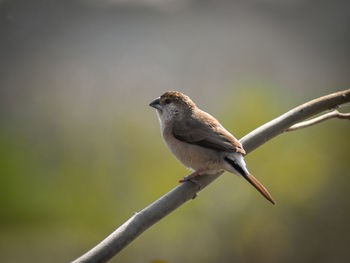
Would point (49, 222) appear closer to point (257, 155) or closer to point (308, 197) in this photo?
point (257, 155)

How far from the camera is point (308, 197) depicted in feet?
→ 14.5

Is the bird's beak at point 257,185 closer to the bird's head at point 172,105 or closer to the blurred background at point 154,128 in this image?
the bird's head at point 172,105

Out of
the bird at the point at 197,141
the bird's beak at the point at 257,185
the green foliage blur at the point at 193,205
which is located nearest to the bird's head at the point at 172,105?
the bird at the point at 197,141

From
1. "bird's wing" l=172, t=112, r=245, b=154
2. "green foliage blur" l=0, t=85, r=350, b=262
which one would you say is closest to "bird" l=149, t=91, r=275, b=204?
"bird's wing" l=172, t=112, r=245, b=154

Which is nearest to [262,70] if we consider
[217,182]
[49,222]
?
[217,182]

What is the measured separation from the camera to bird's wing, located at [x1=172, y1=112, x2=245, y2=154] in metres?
2.71

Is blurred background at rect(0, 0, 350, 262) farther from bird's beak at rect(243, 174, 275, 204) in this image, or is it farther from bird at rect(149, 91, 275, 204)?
bird's beak at rect(243, 174, 275, 204)

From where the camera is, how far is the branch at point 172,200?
185cm

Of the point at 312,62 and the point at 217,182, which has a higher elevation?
the point at 312,62

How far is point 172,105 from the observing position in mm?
3275

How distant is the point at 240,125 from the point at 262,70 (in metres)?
1.21

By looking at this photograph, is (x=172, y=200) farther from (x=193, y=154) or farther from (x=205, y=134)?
(x=205, y=134)

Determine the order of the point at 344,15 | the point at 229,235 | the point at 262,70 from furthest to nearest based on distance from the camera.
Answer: the point at 344,15, the point at 262,70, the point at 229,235

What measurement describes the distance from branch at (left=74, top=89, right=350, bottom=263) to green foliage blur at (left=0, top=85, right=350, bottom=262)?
1907 millimetres
